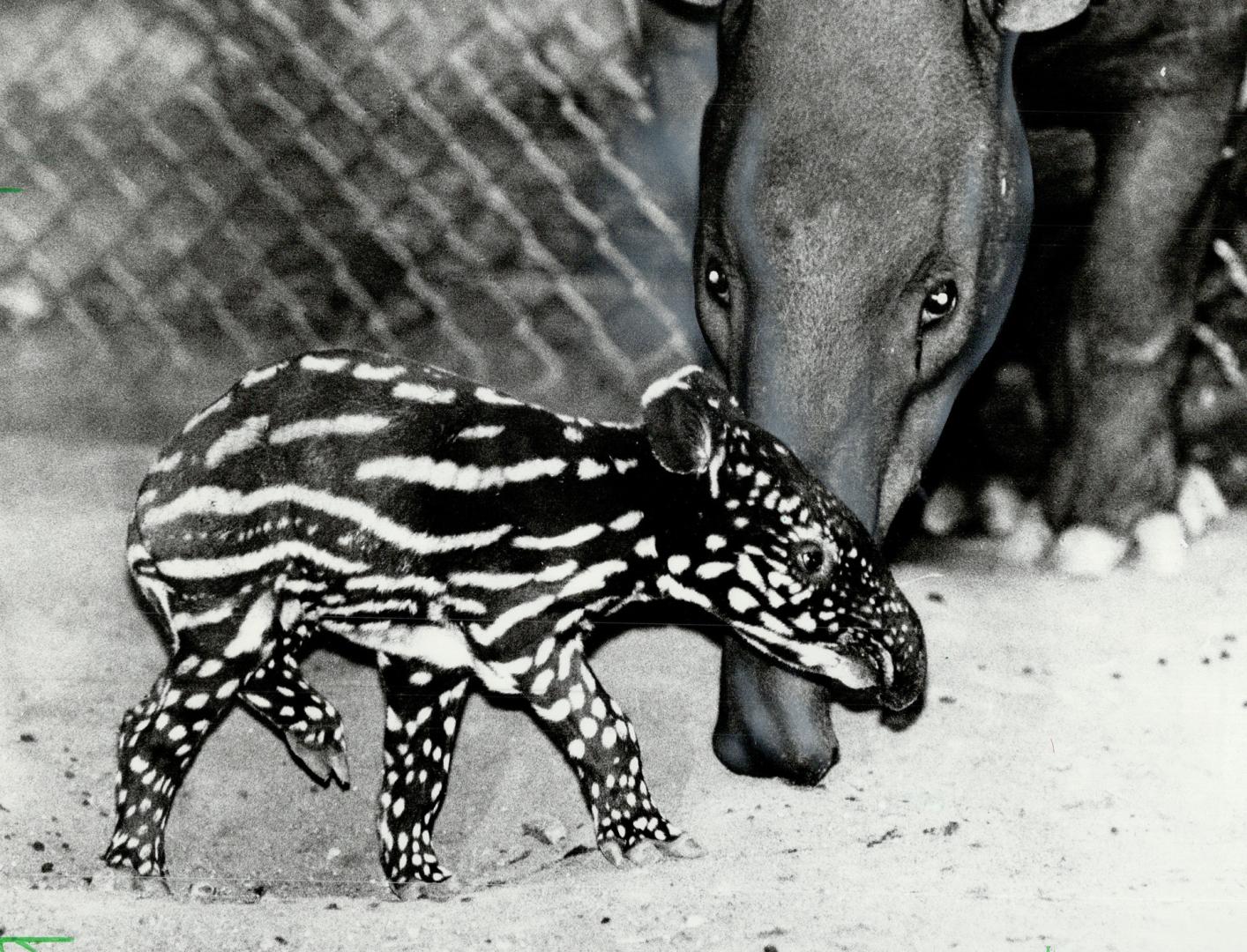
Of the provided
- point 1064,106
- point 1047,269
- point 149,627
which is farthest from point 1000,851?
point 149,627

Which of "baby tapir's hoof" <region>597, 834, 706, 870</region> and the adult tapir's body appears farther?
the adult tapir's body

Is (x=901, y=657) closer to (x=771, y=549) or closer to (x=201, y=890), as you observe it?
(x=771, y=549)

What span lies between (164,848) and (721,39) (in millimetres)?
1917

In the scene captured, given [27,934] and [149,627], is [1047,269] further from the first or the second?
[27,934]

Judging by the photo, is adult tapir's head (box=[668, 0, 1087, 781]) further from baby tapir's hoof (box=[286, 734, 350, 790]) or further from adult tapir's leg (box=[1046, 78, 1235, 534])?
baby tapir's hoof (box=[286, 734, 350, 790])

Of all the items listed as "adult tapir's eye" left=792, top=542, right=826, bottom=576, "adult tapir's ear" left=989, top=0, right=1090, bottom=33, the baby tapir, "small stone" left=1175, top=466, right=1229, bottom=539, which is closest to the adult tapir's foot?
the baby tapir

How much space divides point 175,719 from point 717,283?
52.1 inches

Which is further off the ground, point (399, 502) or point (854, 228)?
point (854, 228)

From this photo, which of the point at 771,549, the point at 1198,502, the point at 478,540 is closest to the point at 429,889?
the point at 478,540

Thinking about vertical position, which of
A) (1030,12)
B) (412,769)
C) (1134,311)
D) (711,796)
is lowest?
(711,796)

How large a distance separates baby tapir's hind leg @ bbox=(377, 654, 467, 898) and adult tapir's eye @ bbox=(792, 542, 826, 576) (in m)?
0.68

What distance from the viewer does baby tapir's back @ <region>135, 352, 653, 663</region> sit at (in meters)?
3.20

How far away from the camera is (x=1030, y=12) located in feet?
11.2

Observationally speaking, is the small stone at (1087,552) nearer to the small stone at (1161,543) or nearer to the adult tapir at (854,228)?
the small stone at (1161,543)
